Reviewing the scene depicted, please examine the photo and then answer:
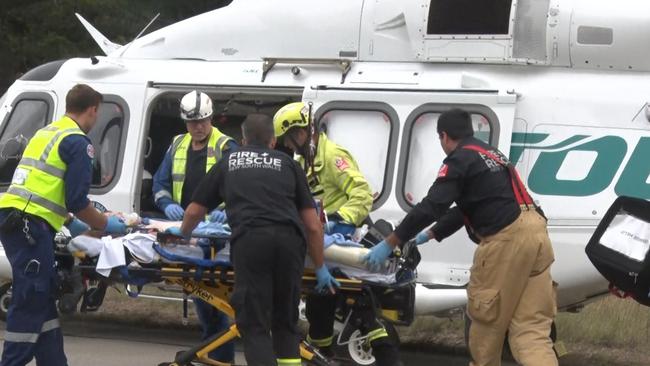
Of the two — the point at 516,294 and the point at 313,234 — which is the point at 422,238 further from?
the point at 313,234

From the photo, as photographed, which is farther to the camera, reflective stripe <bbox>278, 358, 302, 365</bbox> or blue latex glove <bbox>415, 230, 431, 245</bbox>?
blue latex glove <bbox>415, 230, 431, 245</bbox>

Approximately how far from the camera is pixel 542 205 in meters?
8.81

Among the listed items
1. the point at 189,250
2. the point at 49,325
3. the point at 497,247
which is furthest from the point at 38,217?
the point at 497,247

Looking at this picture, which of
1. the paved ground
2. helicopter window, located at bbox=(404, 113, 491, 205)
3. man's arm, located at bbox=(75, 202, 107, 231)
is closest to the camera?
man's arm, located at bbox=(75, 202, 107, 231)

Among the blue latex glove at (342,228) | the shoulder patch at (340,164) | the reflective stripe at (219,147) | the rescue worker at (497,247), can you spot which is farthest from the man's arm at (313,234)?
the reflective stripe at (219,147)

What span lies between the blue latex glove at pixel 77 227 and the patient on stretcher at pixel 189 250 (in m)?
0.04

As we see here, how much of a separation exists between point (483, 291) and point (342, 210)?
118cm

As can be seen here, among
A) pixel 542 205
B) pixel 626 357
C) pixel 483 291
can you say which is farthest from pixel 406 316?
pixel 626 357

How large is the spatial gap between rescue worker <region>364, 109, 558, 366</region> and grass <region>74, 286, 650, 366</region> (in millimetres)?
2294

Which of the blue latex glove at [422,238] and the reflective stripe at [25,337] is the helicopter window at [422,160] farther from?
the reflective stripe at [25,337]

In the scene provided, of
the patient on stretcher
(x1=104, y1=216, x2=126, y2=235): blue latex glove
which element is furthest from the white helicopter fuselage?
(x1=104, y1=216, x2=126, y2=235): blue latex glove

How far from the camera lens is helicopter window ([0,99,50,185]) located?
10328 mm

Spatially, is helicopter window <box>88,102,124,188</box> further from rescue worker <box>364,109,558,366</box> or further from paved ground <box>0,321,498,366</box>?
rescue worker <box>364,109,558,366</box>

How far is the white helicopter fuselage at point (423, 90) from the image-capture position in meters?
8.74
